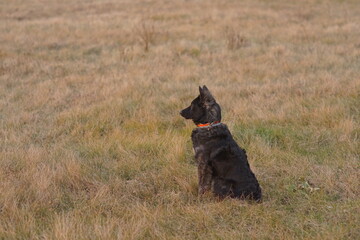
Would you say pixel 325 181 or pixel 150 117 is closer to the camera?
pixel 325 181

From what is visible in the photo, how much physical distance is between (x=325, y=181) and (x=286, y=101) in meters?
3.25

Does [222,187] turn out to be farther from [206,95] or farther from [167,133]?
[167,133]

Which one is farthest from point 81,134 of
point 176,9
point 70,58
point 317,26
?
point 176,9

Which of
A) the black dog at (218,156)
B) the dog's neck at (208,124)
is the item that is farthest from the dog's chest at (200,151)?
the dog's neck at (208,124)

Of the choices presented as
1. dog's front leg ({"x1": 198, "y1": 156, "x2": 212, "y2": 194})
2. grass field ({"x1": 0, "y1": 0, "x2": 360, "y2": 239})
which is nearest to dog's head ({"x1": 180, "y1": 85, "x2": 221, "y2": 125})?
dog's front leg ({"x1": 198, "y1": 156, "x2": 212, "y2": 194})

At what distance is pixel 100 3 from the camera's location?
26547 millimetres

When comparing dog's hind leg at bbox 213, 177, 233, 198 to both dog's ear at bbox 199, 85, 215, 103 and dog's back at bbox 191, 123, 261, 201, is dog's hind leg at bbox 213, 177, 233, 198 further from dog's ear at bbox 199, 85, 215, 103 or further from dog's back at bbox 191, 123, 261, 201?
dog's ear at bbox 199, 85, 215, 103

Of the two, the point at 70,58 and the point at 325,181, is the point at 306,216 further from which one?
the point at 70,58

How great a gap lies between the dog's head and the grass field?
2.57 ft

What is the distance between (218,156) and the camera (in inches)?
154

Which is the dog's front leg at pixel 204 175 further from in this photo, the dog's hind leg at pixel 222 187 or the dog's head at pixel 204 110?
the dog's head at pixel 204 110

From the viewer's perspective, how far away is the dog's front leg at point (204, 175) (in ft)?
13.1

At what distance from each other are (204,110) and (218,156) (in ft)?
1.52

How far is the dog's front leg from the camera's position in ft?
→ 13.1
